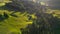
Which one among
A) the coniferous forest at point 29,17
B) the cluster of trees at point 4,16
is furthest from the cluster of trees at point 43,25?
the cluster of trees at point 4,16

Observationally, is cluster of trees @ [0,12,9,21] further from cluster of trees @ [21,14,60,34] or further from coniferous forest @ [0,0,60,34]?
cluster of trees @ [21,14,60,34]

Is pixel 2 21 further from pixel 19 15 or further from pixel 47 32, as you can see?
pixel 47 32

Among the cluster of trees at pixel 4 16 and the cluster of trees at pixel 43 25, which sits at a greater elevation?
the cluster of trees at pixel 4 16

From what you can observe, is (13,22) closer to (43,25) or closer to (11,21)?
(11,21)

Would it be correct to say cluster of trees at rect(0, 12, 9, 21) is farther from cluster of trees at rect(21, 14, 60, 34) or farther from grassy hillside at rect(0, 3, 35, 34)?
cluster of trees at rect(21, 14, 60, 34)

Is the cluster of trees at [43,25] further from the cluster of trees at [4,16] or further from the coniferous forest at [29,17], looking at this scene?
the cluster of trees at [4,16]

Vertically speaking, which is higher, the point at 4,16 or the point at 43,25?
the point at 4,16

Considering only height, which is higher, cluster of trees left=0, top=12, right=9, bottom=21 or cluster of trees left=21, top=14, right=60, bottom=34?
cluster of trees left=0, top=12, right=9, bottom=21

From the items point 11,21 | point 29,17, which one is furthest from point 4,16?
point 29,17

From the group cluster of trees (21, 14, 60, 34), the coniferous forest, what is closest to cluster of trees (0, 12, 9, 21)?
the coniferous forest

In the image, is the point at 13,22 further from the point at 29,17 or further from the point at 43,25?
the point at 43,25

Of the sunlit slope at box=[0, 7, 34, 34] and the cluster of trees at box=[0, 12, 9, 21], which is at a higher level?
the cluster of trees at box=[0, 12, 9, 21]
